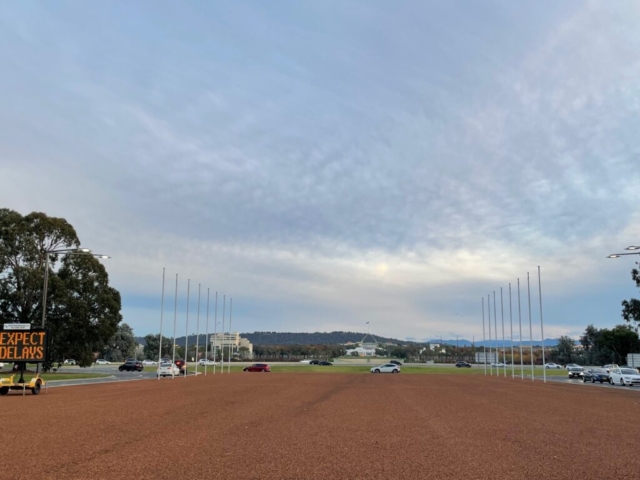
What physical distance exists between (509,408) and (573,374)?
4745 centimetres

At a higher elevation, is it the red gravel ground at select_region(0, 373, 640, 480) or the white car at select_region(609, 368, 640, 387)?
the red gravel ground at select_region(0, 373, 640, 480)

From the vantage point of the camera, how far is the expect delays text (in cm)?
3036

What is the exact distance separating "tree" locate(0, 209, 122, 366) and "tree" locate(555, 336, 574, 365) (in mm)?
113419

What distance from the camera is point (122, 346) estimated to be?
127062mm

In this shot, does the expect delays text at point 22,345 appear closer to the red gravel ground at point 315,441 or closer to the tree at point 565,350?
the red gravel ground at point 315,441

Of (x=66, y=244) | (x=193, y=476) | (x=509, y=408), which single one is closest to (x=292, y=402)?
(x=509, y=408)

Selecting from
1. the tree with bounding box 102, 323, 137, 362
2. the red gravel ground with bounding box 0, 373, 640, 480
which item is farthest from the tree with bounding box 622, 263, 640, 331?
the tree with bounding box 102, 323, 137, 362

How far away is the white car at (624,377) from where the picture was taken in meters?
49.7

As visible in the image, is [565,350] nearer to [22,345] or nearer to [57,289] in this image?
[57,289]

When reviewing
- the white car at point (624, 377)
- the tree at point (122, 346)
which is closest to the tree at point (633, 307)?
the white car at point (624, 377)

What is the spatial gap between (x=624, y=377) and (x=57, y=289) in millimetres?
51285

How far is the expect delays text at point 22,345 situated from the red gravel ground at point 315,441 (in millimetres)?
5050

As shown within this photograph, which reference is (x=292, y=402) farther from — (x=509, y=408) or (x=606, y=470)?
(x=606, y=470)

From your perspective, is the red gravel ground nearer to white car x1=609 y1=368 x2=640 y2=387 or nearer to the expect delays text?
the expect delays text
